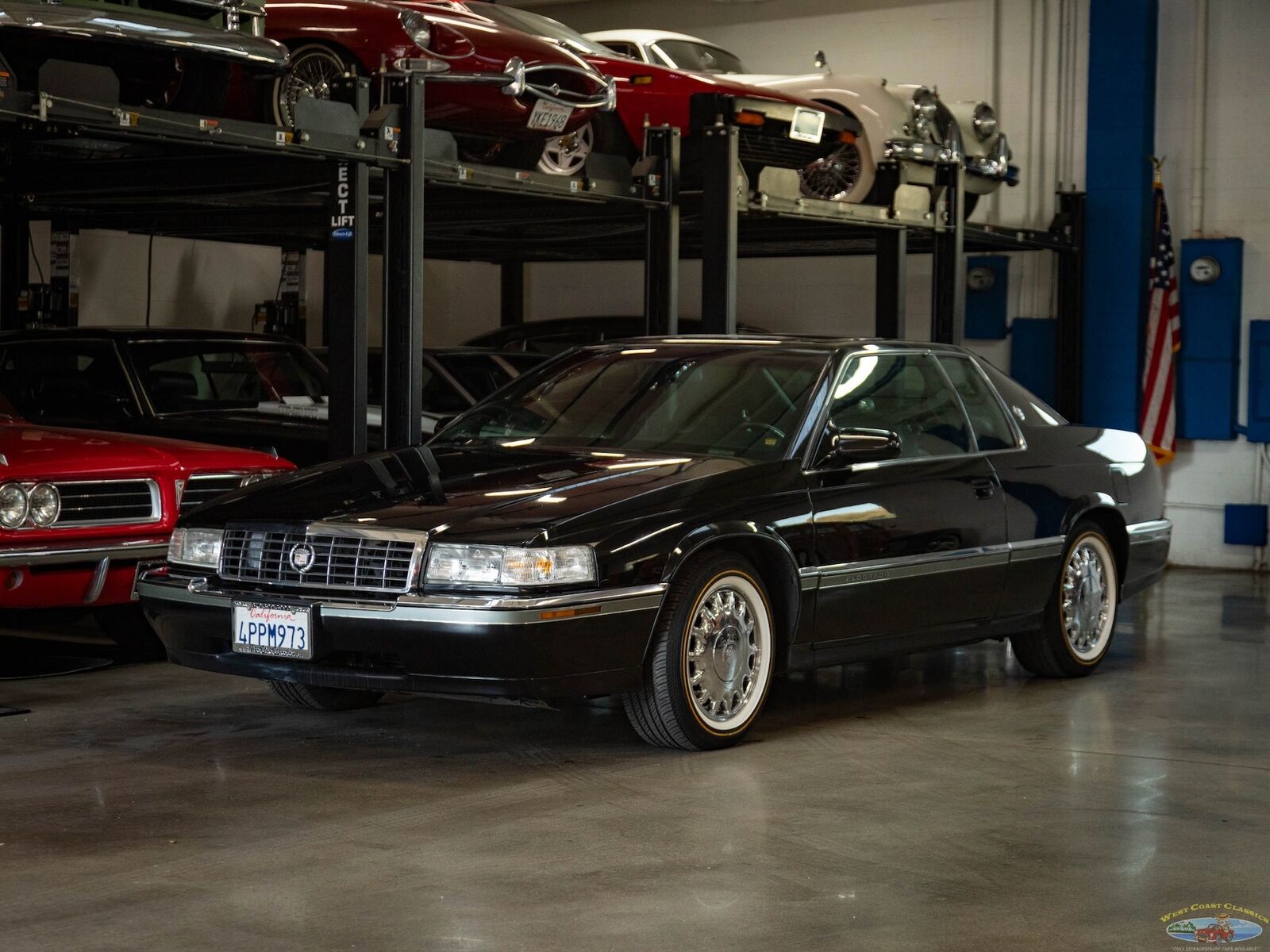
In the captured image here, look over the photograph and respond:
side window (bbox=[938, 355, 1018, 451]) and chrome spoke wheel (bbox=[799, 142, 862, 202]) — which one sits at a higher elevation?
chrome spoke wheel (bbox=[799, 142, 862, 202])

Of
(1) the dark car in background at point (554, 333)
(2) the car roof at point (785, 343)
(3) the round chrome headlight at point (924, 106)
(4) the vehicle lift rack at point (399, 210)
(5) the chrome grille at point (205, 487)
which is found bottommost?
(5) the chrome grille at point (205, 487)

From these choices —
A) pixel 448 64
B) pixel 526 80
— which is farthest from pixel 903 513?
pixel 448 64

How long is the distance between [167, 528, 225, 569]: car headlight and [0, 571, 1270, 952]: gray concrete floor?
586 mm

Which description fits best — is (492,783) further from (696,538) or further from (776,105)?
(776,105)

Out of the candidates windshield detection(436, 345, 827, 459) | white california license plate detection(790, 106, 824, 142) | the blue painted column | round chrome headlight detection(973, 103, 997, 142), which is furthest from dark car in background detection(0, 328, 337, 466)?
the blue painted column

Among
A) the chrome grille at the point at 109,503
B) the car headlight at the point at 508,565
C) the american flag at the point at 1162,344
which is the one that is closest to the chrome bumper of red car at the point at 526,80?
the chrome grille at the point at 109,503

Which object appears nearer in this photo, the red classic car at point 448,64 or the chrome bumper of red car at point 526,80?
the chrome bumper of red car at point 526,80

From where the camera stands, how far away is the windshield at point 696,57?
11711mm

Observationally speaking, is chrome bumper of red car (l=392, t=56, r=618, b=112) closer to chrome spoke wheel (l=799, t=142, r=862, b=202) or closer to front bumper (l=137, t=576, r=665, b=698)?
chrome spoke wheel (l=799, t=142, r=862, b=202)

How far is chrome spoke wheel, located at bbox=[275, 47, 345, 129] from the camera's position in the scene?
830 centimetres

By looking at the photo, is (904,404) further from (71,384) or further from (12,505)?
(71,384)

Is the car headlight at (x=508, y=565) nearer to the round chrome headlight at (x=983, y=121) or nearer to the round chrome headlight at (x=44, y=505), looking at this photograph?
the round chrome headlight at (x=44, y=505)

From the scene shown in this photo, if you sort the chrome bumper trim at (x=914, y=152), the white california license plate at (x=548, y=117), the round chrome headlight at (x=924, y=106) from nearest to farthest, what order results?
the white california license plate at (x=548, y=117) < the chrome bumper trim at (x=914, y=152) < the round chrome headlight at (x=924, y=106)

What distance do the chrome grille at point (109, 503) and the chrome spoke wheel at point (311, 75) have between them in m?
2.25
